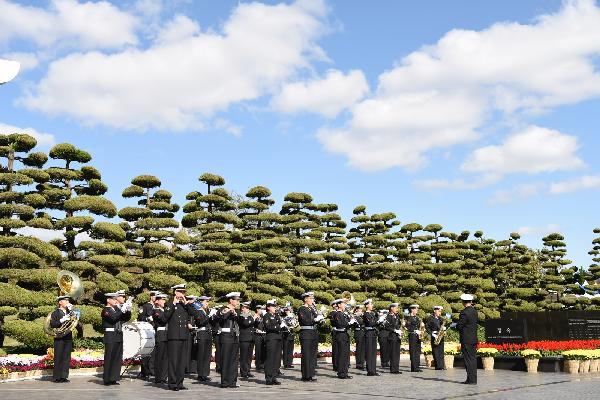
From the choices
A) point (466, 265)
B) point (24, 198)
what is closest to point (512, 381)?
point (24, 198)

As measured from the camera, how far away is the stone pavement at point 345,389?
12148 mm

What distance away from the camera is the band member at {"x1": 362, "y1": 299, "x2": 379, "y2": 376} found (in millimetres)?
17297

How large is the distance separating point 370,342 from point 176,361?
5903mm

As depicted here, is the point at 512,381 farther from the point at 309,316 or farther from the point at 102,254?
the point at 102,254

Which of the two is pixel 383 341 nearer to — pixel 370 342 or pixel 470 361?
pixel 370 342

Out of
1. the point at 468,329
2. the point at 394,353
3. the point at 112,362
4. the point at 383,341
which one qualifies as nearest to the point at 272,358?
the point at 112,362

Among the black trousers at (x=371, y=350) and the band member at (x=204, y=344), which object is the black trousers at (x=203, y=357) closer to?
the band member at (x=204, y=344)

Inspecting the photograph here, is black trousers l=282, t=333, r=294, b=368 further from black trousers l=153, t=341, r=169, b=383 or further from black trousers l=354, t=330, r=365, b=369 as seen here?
black trousers l=153, t=341, r=169, b=383

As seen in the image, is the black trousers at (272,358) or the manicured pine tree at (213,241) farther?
the manicured pine tree at (213,241)

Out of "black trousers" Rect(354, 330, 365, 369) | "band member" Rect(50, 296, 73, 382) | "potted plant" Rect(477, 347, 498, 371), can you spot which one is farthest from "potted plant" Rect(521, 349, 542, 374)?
"band member" Rect(50, 296, 73, 382)

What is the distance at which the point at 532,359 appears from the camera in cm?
1866

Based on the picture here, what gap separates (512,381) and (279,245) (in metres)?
15.7

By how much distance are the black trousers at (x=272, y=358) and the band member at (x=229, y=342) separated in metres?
0.87

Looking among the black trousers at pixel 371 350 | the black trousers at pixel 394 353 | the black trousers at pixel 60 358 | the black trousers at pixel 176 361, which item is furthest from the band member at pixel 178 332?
the black trousers at pixel 394 353
